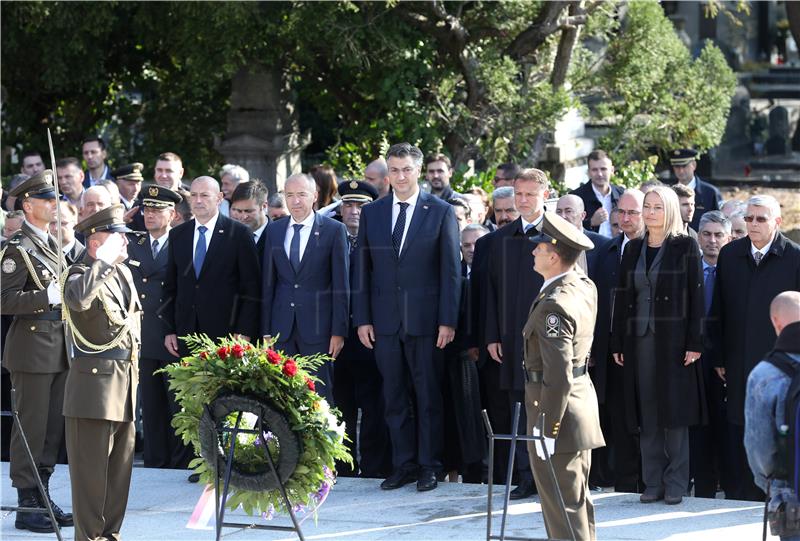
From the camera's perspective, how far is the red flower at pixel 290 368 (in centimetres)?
653

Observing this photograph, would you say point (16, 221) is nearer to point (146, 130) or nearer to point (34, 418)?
point (34, 418)

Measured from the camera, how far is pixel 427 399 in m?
8.34

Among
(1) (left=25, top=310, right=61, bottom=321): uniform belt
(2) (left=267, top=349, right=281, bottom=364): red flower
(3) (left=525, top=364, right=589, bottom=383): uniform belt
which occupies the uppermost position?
(1) (left=25, top=310, right=61, bottom=321): uniform belt

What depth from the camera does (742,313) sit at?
8.13 metres

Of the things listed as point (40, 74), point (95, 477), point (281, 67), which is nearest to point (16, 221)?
point (95, 477)

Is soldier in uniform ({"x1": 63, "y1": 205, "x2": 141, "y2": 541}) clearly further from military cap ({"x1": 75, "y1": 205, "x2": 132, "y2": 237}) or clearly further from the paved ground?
the paved ground

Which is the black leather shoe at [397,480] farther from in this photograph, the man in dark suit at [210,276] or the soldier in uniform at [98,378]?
the soldier in uniform at [98,378]

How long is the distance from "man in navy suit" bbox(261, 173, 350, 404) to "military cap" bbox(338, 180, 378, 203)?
34.5 inches

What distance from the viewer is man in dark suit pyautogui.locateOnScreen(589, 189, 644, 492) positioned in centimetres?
826

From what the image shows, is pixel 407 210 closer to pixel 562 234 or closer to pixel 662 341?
pixel 662 341

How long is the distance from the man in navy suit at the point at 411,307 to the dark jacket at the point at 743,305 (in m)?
1.66

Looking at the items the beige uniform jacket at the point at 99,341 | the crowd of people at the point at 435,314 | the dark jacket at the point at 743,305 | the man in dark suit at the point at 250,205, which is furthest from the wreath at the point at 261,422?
the man in dark suit at the point at 250,205

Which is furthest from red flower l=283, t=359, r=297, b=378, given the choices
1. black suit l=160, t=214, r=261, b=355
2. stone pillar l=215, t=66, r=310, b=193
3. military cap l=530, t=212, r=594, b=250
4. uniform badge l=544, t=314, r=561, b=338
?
stone pillar l=215, t=66, r=310, b=193

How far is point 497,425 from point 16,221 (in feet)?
11.9
